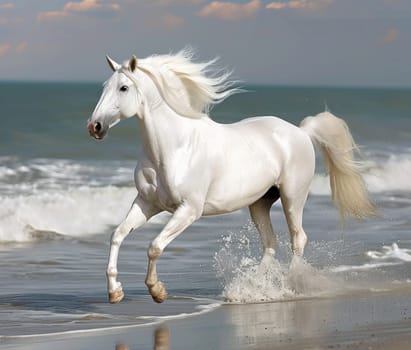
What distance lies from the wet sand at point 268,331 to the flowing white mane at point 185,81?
148 centimetres

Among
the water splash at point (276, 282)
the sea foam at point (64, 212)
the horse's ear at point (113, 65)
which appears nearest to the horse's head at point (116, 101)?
the horse's ear at point (113, 65)

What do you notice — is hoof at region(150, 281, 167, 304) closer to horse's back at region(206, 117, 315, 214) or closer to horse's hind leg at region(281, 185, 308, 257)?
horse's back at region(206, 117, 315, 214)

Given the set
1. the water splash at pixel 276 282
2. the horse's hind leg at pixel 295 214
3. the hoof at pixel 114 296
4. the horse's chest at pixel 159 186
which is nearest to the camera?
the hoof at pixel 114 296

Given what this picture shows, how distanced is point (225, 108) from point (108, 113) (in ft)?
114

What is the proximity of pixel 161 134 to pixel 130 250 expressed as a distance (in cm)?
434

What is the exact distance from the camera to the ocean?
331 inches

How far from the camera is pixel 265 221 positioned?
9312 mm

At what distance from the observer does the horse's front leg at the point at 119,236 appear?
7.70 m

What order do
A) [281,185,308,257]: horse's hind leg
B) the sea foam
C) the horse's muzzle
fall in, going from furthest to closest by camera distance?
the sea foam < [281,185,308,257]: horse's hind leg < the horse's muzzle

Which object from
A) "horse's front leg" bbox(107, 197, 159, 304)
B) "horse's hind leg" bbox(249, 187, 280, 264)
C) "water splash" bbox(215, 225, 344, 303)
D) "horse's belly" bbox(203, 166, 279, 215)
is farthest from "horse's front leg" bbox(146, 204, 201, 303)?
"horse's hind leg" bbox(249, 187, 280, 264)

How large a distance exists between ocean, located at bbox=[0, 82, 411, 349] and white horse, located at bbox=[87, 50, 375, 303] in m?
0.48

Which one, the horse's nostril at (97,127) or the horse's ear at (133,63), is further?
the horse's ear at (133,63)

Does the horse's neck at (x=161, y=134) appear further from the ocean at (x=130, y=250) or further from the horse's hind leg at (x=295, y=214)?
the horse's hind leg at (x=295, y=214)

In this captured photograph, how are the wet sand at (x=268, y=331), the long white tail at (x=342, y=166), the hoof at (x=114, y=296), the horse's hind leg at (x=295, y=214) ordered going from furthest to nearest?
1. the long white tail at (x=342, y=166)
2. the horse's hind leg at (x=295, y=214)
3. the hoof at (x=114, y=296)
4. the wet sand at (x=268, y=331)
